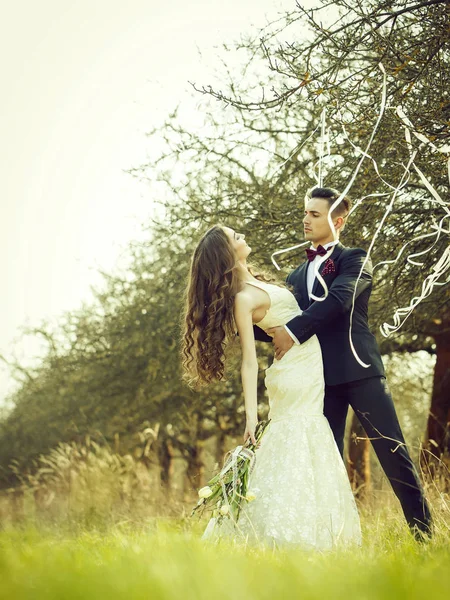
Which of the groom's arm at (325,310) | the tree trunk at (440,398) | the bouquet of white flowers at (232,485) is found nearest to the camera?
the bouquet of white flowers at (232,485)

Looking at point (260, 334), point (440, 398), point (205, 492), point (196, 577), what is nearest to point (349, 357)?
point (260, 334)

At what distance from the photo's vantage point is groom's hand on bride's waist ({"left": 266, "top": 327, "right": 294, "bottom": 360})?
170 inches

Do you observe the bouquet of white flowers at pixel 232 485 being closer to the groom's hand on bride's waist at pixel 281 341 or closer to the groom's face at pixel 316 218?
the groom's hand on bride's waist at pixel 281 341

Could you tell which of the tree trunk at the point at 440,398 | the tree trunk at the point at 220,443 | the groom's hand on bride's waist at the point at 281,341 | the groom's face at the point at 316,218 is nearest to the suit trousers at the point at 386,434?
the groom's hand on bride's waist at the point at 281,341

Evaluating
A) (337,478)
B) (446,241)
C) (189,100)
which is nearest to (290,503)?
(337,478)

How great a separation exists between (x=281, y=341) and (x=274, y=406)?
41 centimetres

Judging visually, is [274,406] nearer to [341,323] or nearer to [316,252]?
[341,323]

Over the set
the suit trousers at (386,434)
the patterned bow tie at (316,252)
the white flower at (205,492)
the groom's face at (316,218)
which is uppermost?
the groom's face at (316,218)

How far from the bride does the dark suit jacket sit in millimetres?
103

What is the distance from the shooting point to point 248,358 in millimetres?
4234

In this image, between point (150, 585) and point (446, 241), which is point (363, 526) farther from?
point (150, 585)

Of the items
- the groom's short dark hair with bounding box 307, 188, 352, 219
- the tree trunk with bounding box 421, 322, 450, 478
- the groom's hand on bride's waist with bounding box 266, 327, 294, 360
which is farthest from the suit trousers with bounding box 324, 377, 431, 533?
the tree trunk with bounding box 421, 322, 450, 478

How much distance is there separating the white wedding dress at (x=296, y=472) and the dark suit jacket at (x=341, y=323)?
10 centimetres

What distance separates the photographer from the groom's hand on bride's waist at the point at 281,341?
4.32 meters
